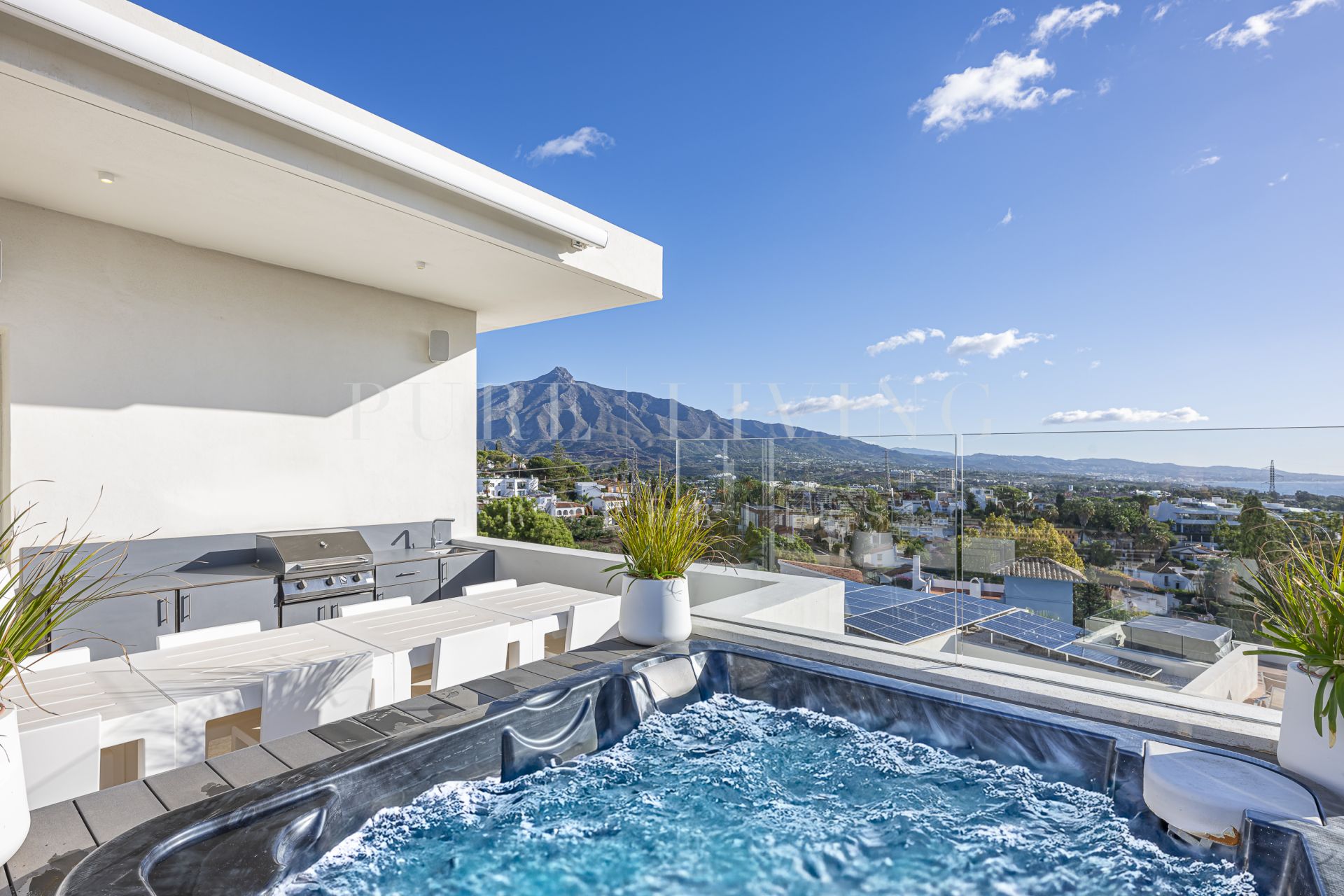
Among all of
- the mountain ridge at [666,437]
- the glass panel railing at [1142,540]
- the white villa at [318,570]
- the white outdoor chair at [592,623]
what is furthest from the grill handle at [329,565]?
the glass panel railing at [1142,540]

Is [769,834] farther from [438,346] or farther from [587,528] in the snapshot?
[438,346]

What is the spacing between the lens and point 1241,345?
45.6 ft

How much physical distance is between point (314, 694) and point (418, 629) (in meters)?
0.73

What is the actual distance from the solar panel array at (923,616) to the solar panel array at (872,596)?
0.01 m

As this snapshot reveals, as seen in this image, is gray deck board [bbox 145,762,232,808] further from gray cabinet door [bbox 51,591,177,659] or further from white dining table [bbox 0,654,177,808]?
gray cabinet door [bbox 51,591,177,659]

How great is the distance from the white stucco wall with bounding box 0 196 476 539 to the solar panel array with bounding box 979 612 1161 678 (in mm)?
4877

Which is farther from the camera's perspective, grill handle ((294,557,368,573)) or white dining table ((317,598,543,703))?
grill handle ((294,557,368,573))

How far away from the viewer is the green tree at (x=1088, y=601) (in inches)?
113

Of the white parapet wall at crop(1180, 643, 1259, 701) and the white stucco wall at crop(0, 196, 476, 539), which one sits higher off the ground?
the white stucco wall at crop(0, 196, 476, 539)

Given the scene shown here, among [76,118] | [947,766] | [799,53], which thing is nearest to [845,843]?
[947,766]

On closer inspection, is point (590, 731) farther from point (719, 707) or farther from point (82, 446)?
point (82, 446)

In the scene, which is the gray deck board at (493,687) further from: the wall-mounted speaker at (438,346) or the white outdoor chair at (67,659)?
the wall-mounted speaker at (438,346)

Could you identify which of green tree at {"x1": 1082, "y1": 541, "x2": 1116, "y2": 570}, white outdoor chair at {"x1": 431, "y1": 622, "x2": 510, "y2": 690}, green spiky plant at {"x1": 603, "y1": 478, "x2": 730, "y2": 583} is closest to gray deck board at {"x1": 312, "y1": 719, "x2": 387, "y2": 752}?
white outdoor chair at {"x1": 431, "y1": 622, "x2": 510, "y2": 690}

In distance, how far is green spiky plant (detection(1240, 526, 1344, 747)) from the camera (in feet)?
6.01
